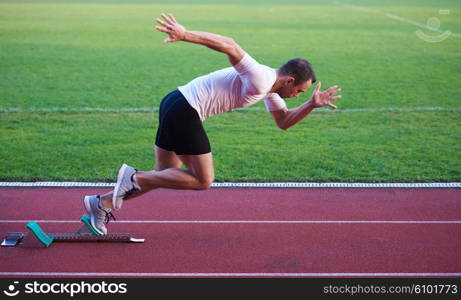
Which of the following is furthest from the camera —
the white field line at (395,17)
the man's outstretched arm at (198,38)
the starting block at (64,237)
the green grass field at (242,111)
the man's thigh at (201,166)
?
the white field line at (395,17)

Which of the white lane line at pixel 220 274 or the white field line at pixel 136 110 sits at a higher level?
the white field line at pixel 136 110

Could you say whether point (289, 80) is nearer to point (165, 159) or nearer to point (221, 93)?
point (221, 93)

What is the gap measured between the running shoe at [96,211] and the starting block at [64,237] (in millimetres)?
40

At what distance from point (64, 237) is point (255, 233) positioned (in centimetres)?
172

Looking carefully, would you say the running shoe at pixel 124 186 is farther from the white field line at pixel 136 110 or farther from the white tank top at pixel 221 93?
the white field line at pixel 136 110

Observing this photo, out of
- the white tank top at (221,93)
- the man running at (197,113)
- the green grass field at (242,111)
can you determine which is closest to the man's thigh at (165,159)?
the man running at (197,113)

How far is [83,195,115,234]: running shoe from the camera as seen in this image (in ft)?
19.9

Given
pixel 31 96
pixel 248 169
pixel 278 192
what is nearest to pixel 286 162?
pixel 248 169

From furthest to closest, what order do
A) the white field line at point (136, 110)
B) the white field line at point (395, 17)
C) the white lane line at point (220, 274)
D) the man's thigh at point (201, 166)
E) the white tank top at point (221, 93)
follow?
1. the white field line at point (395, 17)
2. the white field line at point (136, 110)
3. the man's thigh at point (201, 166)
4. the white tank top at point (221, 93)
5. the white lane line at point (220, 274)

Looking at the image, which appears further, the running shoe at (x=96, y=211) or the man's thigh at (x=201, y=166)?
the running shoe at (x=96, y=211)

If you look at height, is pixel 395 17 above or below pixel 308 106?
above

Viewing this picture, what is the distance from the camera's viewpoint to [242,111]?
40.2ft

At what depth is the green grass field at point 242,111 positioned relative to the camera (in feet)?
29.7

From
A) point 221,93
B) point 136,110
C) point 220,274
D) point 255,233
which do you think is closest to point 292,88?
point 221,93
